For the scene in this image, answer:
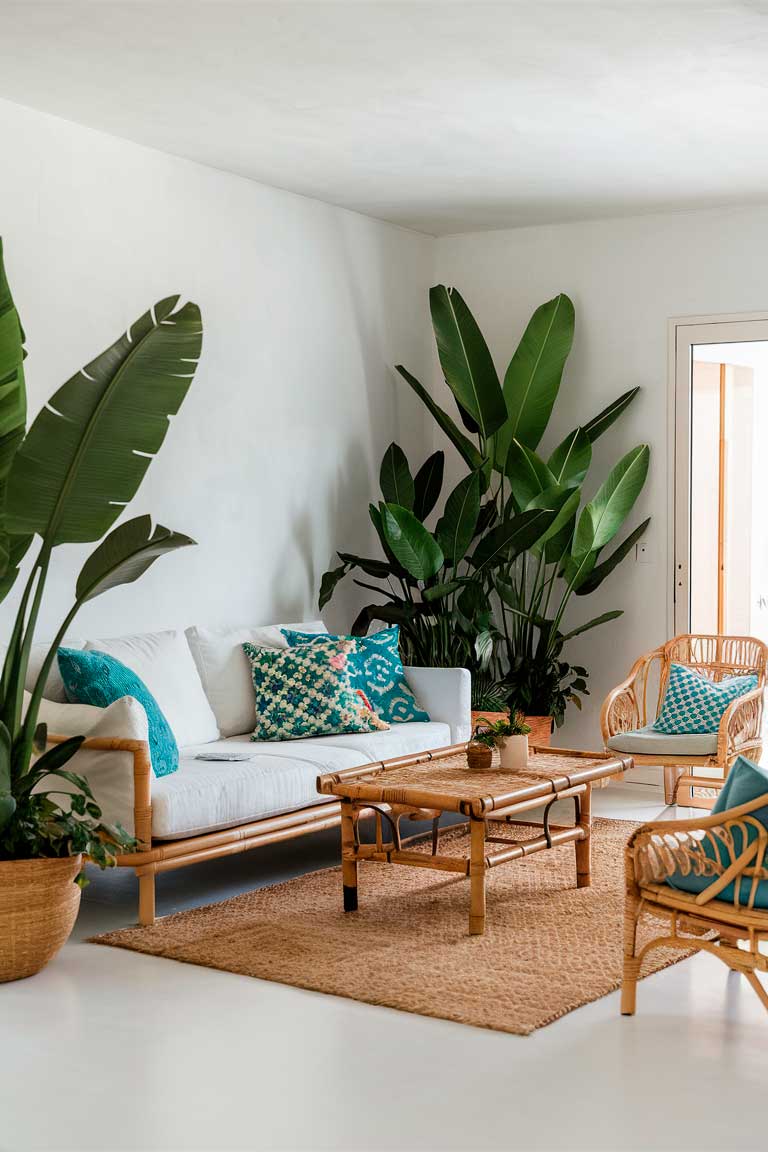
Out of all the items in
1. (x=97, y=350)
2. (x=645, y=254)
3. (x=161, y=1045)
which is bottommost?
(x=161, y=1045)

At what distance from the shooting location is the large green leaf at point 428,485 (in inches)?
270

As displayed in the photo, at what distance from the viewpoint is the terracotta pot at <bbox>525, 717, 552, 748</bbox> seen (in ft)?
21.4

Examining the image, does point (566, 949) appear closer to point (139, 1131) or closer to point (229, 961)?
point (229, 961)

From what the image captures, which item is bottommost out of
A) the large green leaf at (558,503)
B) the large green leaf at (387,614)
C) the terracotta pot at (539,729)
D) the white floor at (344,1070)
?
the white floor at (344,1070)

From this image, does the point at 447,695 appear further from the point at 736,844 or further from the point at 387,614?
the point at 736,844

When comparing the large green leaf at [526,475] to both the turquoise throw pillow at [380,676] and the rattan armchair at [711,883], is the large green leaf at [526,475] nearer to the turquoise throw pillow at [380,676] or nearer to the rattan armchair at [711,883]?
the turquoise throw pillow at [380,676]

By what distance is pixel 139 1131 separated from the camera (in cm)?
275

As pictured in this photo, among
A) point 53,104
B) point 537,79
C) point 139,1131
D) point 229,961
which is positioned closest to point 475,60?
point 537,79

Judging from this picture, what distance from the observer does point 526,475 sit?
650 cm

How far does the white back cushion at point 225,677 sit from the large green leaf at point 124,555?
4.79 feet

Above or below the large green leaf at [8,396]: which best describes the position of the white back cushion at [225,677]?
below

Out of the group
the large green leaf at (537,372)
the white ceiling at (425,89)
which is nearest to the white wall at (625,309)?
the large green leaf at (537,372)

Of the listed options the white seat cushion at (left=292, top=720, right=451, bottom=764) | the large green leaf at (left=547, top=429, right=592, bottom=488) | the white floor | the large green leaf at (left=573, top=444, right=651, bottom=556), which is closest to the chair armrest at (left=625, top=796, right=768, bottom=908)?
the white floor

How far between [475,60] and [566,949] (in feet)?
9.16
